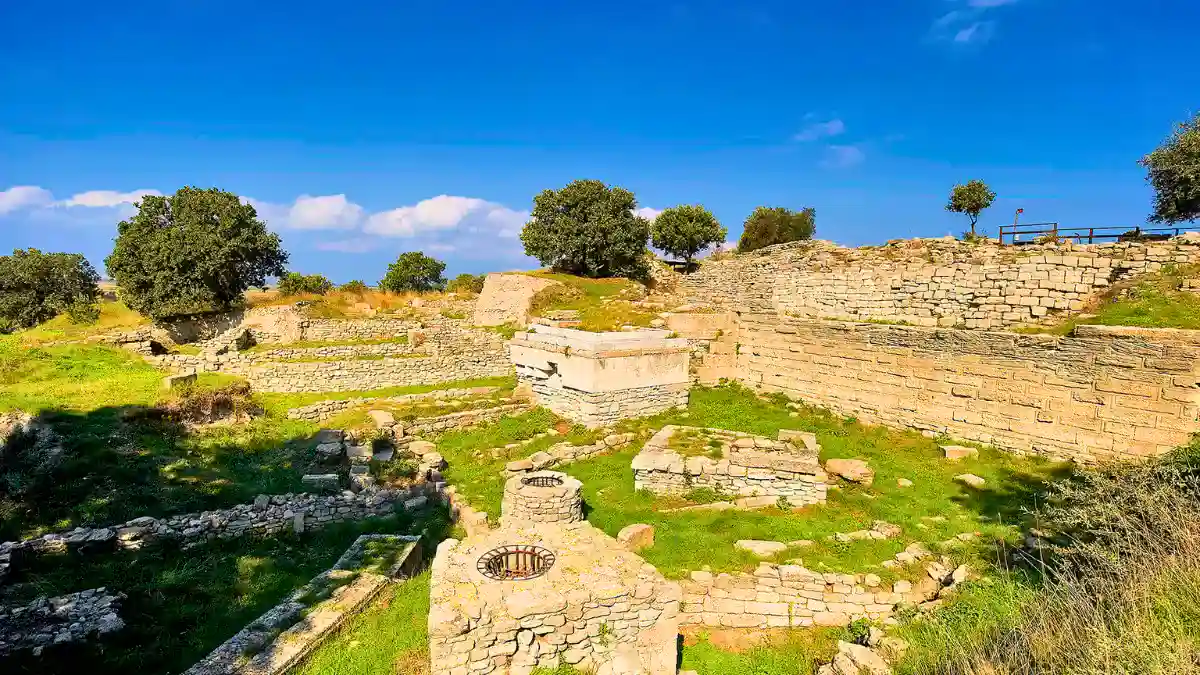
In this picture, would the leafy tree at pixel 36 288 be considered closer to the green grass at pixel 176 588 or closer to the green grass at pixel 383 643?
the green grass at pixel 176 588

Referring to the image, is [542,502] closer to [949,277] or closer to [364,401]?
[364,401]

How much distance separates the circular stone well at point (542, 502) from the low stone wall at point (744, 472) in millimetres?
1569

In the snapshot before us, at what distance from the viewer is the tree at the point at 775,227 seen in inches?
1652

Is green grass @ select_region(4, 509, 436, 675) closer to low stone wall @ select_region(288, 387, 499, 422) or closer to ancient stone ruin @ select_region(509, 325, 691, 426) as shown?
ancient stone ruin @ select_region(509, 325, 691, 426)

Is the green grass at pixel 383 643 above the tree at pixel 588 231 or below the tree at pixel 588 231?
below

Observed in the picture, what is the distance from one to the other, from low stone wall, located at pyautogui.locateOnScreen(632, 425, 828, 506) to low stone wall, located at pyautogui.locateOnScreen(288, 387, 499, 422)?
730 centimetres

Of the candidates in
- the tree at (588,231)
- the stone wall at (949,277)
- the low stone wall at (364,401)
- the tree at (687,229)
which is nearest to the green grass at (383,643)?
the low stone wall at (364,401)

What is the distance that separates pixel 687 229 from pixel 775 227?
24.1 feet

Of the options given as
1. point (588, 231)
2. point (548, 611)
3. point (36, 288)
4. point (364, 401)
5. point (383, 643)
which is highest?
point (588, 231)

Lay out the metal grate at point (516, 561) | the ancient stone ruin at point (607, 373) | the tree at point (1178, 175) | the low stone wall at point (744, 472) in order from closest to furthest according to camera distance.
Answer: the metal grate at point (516, 561), the low stone wall at point (744, 472), the ancient stone ruin at point (607, 373), the tree at point (1178, 175)

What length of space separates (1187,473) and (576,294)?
21045mm

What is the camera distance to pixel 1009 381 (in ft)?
35.2

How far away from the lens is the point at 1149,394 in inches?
360

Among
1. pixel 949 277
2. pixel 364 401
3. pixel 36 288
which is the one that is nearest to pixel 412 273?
pixel 36 288
